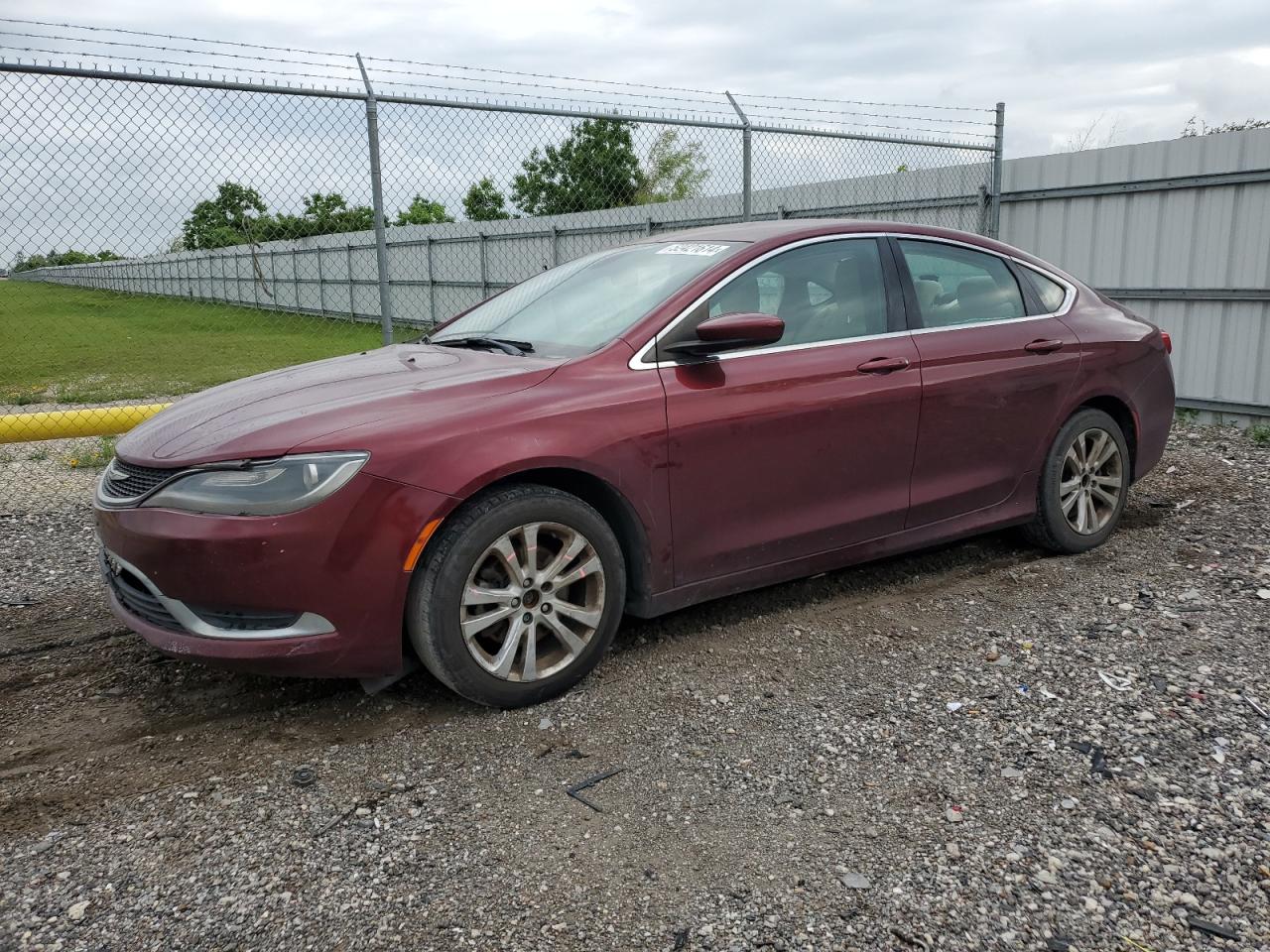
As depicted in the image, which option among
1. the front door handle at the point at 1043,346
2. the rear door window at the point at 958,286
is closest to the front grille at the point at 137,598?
the rear door window at the point at 958,286

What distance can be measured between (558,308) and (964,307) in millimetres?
1817

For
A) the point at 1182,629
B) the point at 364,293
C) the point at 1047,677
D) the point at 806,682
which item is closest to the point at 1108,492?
the point at 1182,629

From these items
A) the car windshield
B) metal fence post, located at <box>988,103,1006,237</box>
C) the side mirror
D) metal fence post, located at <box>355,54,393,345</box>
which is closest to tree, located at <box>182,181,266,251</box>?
metal fence post, located at <box>355,54,393,345</box>

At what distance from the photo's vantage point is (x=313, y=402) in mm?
3369

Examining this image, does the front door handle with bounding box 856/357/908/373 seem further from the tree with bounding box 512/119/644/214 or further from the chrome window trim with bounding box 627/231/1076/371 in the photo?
the tree with bounding box 512/119/644/214

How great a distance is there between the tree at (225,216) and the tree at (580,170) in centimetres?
204

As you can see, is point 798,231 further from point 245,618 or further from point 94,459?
point 94,459

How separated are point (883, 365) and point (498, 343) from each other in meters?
1.54

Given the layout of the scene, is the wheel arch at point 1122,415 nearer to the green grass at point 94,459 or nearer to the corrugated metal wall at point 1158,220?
the corrugated metal wall at point 1158,220

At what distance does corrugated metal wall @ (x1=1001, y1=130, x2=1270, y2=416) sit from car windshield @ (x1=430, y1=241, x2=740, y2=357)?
6487 mm

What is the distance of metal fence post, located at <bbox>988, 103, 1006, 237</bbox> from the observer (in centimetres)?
978

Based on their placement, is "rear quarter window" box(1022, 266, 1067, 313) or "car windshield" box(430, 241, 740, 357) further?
"rear quarter window" box(1022, 266, 1067, 313)

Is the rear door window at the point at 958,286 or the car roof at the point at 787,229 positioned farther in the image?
the rear door window at the point at 958,286

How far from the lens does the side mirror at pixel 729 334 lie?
11.6 ft
